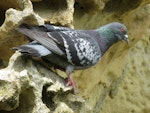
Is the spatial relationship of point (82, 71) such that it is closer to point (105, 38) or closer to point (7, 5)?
point (105, 38)

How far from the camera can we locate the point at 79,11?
8.57 ft

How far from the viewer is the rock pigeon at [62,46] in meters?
1.99

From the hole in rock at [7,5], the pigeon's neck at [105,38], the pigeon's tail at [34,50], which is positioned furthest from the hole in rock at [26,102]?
the pigeon's neck at [105,38]

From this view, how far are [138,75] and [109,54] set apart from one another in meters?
0.51

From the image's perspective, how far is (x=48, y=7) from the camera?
7.55 feet

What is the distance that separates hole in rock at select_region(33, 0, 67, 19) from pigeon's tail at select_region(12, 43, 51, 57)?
0.93 feet

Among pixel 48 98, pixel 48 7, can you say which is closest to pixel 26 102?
pixel 48 98

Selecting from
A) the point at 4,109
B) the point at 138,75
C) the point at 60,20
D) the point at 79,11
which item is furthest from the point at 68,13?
the point at 138,75

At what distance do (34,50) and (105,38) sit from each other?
601 mm

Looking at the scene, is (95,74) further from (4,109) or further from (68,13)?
(4,109)

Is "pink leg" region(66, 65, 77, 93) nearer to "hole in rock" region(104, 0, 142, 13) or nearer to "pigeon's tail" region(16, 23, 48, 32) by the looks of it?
"pigeon's tail" region(16, 23, 48, 32)

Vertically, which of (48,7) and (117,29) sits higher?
(48,7)

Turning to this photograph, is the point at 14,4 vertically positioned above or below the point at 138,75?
above

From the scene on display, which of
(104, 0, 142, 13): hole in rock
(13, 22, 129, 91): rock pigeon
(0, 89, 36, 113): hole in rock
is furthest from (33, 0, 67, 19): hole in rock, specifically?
(0, 89, 36, 113): hole in rock
